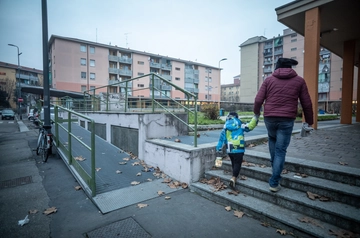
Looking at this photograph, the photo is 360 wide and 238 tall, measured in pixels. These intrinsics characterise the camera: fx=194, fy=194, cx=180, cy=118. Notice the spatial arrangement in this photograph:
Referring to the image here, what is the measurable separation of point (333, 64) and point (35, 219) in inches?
2195

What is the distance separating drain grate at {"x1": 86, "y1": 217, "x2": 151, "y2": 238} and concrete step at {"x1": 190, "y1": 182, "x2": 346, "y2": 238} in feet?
4.73

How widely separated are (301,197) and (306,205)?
197 mm

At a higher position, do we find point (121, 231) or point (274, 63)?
point (274, 63)

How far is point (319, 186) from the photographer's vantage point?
116 inches

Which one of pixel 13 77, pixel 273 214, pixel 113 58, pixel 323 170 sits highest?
pixel 113 58

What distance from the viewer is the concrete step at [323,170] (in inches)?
116

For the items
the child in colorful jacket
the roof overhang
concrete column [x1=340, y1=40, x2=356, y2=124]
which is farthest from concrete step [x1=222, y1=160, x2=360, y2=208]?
concrete column [x1=340, y1=40, x2=356, y2=124]

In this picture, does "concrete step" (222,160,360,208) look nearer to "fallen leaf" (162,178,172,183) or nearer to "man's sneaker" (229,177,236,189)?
"man's sneaker" (229,177,236,189)

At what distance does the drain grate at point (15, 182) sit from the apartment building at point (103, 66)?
2482 centimetres

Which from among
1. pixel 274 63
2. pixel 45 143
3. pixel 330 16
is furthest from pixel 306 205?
pixel 274 63

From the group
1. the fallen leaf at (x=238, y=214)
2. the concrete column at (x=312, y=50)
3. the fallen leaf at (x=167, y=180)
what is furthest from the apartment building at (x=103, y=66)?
the fallen leaf at (x=238, y=214)

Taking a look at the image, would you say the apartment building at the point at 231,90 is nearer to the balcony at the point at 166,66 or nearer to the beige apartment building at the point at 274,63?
the beige apartment building at the point at 274,63

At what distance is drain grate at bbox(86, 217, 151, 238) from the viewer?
268cm

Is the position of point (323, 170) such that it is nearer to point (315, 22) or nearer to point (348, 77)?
point (315, 22)
